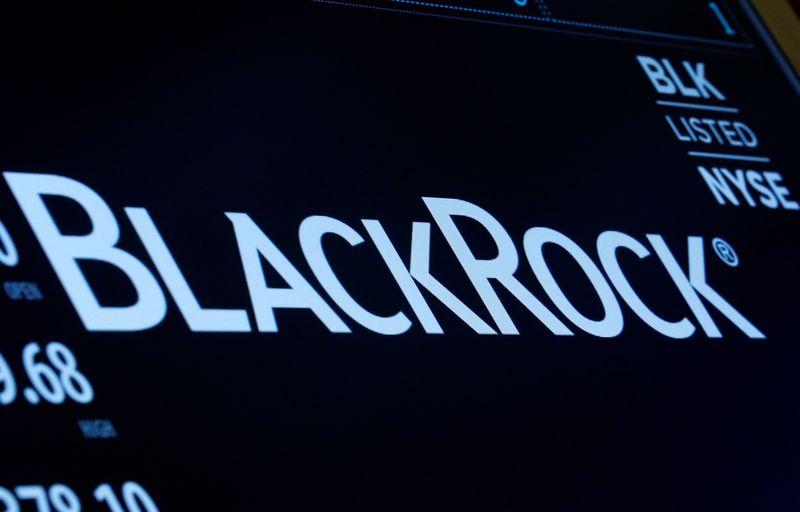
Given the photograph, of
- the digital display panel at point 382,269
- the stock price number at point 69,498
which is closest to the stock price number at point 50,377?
the digital display panel at point 382,269

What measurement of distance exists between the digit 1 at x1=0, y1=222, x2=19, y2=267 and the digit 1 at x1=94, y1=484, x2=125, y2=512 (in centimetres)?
30

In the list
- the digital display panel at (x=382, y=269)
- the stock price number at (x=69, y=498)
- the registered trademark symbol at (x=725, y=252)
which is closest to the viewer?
the stock price number at (x=69, y=498)

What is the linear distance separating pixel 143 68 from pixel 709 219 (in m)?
1.00

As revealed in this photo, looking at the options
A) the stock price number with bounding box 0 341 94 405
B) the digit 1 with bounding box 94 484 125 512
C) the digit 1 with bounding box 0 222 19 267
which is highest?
the digit 1 with bounding box 0 222 19 267

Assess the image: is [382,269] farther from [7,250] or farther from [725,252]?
[725,252]

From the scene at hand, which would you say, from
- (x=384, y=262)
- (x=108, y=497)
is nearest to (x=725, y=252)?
(x=384, y=262)

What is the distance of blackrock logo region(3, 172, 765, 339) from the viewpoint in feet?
4.25

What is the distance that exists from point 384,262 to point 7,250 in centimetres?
52

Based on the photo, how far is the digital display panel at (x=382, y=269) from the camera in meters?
1.27

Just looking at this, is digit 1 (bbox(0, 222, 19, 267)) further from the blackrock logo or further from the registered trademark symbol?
the registered trademark symbol

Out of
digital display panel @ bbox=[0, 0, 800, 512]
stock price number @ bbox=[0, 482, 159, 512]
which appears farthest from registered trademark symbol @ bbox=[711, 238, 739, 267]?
stock price number @ bbox=[0, 482, 159, 512]

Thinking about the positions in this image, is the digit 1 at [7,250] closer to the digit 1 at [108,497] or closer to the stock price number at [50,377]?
the stock price number at [50,377]

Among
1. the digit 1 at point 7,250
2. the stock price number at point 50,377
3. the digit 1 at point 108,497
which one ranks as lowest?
the digit 1 at point 108,497

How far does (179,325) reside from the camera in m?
1.32
